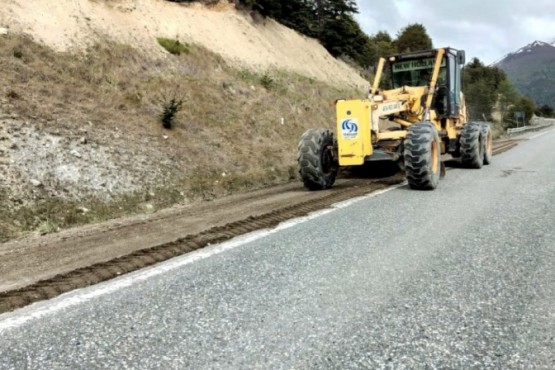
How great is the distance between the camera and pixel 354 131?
33.1ft

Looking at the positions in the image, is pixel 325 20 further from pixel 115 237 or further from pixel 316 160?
pixel 115 237

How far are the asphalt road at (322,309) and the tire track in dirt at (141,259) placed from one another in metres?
0.22

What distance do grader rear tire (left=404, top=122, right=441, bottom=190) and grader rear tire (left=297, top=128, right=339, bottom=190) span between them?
68.2 inches

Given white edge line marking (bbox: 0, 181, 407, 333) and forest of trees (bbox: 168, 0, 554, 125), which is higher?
forest of trees (bbox: 168, 0, 554, 125)

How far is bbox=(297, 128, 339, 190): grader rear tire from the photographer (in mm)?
10312

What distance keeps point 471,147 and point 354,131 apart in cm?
480

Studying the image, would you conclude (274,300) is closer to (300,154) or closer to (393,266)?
(393,266)

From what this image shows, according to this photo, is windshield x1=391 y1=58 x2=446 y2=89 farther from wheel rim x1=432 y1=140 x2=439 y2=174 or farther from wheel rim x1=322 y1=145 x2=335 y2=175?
wheel rim x1=322 y1=145 x2=335 y2=175

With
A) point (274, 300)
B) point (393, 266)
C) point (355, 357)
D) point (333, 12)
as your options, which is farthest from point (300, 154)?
point (333, 12)

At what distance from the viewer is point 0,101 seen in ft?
36.4

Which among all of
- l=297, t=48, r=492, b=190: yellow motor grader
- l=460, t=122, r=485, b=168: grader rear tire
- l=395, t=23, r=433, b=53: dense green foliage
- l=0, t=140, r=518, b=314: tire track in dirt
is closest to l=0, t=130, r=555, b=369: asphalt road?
l=0, t=140, r=518, b=314: tire track in dirt

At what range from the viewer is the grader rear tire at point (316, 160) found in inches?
406

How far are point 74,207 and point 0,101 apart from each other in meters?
3.61

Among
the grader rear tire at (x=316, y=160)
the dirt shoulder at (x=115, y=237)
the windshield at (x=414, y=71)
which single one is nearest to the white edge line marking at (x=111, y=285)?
the dirt shoulder at (x=115, y=237)
